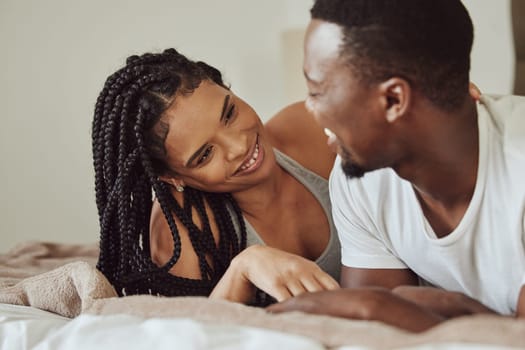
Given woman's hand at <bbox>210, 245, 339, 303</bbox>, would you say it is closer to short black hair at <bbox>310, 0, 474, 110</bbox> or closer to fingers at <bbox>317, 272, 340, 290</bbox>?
fingers at <bbox>317, 272, 340, 290</bbox>

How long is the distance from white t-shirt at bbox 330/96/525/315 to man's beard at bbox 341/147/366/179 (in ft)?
0.44

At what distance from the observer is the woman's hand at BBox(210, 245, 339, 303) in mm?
1062

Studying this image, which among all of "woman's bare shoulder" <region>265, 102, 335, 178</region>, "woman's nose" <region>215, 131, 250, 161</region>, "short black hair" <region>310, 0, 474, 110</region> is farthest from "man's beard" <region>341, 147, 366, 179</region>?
"woman's bare shoulder" <region>265, 102, 335, 178</region>

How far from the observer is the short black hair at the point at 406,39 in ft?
2.85

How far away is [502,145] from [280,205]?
57cm

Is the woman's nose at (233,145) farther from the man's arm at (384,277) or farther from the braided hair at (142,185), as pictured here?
the man's arm at (384,277)

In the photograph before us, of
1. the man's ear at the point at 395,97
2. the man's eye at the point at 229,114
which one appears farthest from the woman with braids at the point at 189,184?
the man's ear at the point at 395,97

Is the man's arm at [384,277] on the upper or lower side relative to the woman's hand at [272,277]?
lower

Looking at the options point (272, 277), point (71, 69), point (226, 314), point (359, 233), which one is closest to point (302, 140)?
point (359, 233)

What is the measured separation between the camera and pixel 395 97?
0.91m

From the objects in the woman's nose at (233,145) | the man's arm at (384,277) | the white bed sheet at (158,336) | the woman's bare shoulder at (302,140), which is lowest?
the man's arm at (384,277)

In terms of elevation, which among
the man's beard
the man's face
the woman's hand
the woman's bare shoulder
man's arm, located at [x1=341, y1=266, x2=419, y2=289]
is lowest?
man's arm, located at [x1=341, y1=266, x2=419, y2=289]

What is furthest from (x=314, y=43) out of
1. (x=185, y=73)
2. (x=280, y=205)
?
(x=280, y=205)

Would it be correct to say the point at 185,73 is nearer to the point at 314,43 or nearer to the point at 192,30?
the point at 314,43
